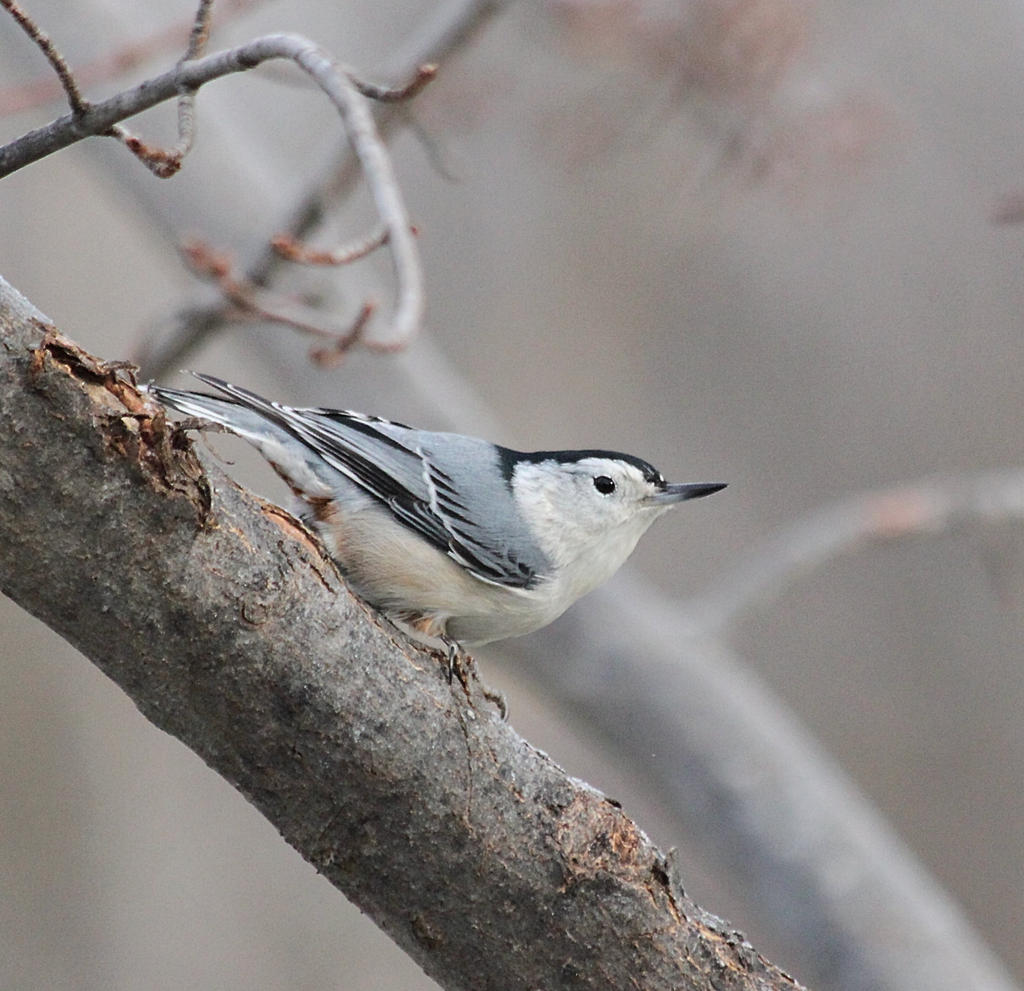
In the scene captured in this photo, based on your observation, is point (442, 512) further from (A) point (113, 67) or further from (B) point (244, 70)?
(A) point (113, 67)

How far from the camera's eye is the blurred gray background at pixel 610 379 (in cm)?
461

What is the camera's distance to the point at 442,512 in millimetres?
2188

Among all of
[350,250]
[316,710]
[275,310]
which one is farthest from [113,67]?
[316,710]

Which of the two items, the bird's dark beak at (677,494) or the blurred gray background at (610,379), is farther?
the blurred gray background at (610,379)

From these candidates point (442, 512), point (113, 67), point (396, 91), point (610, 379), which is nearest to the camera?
point (396, 91)

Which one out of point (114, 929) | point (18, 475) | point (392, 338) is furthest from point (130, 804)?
point (18, 475)

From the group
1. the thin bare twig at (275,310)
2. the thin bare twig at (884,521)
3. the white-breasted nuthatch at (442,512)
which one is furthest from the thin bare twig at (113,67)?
the thin bare twig at (884,521)

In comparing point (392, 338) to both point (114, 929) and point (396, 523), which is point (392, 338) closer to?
point (396, 523)

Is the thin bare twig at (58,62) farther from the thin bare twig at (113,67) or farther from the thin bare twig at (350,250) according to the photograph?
the thin bare twig at (113,67)

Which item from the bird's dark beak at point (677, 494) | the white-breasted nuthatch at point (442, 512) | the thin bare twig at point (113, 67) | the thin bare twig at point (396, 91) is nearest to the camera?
the thin bare twig at point (396, 91)

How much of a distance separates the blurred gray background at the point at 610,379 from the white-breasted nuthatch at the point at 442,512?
5.41ft

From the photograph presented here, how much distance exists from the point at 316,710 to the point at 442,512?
0.81 meters

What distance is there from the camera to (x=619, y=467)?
249 cm

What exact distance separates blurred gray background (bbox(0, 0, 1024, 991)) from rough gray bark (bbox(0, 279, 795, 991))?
95.1 inches
